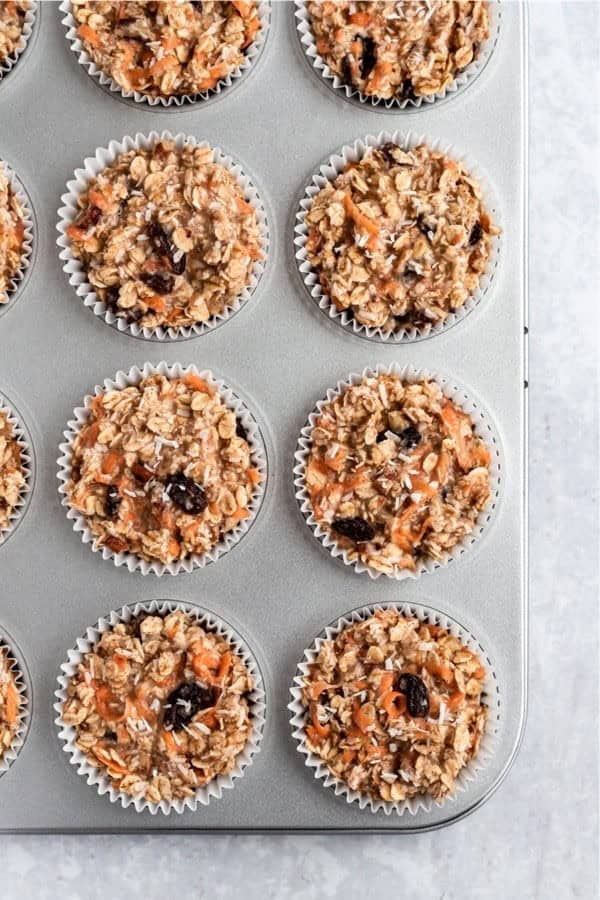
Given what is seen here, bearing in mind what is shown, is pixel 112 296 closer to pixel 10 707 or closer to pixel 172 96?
pixel 172 96

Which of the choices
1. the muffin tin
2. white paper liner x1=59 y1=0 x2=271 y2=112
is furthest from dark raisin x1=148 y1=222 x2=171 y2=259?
white paper liner x1=59 y1=0 x2=271 y2=112

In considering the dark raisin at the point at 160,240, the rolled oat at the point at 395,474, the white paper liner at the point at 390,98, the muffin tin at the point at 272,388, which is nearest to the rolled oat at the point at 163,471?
the muffin tin at the point at 272,388

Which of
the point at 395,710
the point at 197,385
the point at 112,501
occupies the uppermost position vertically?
the point at 197,385

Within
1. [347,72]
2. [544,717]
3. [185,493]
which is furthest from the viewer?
[544,717]

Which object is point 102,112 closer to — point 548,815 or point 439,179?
point 439,179

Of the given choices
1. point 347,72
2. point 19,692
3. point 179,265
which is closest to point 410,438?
point 179,265

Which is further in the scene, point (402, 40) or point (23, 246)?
point (23, 246)

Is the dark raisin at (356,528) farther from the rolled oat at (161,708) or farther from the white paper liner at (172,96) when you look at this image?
the white paper liner at (172,96)

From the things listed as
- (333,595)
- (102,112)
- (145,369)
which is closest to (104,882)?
(333,595)
